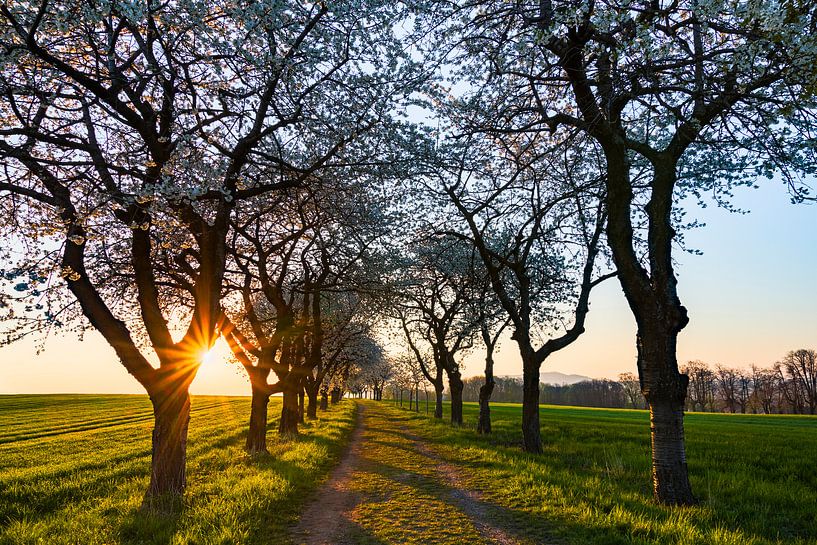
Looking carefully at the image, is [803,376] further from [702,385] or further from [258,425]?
[258,425]

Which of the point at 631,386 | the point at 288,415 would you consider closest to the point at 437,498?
the point at 288,415

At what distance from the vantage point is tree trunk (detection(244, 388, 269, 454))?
16.8 m

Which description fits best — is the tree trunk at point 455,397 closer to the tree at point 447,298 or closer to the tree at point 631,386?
the tree at point 447,298

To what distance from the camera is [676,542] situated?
267 inches

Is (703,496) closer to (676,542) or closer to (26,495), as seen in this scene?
(676,542)

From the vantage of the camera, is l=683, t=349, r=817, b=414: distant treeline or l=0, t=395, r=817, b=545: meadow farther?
Answer: l=683, t=349, r=817, b=414: distant treeline

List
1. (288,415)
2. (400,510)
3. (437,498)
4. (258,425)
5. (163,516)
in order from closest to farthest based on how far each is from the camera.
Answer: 1. (163,516)
2. (400,510)
3. (437,498)
4. (258,425)
5. (288,415)

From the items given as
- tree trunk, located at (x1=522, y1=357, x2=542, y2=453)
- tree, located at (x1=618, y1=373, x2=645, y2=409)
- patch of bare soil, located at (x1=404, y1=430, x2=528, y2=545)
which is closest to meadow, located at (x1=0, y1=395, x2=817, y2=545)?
patch of bare soil, located at (x1=404, y1=430, x2=528, y2=545)

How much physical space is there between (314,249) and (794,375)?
118790 mm

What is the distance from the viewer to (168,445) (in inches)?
396

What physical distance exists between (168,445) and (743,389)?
138m

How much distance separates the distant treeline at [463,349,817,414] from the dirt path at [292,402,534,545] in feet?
246

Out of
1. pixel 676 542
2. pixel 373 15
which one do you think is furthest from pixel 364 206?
pixel 676 542

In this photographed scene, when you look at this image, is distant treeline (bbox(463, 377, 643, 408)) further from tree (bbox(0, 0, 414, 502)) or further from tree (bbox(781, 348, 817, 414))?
tree (bbox(0, 0, 414, 502))
